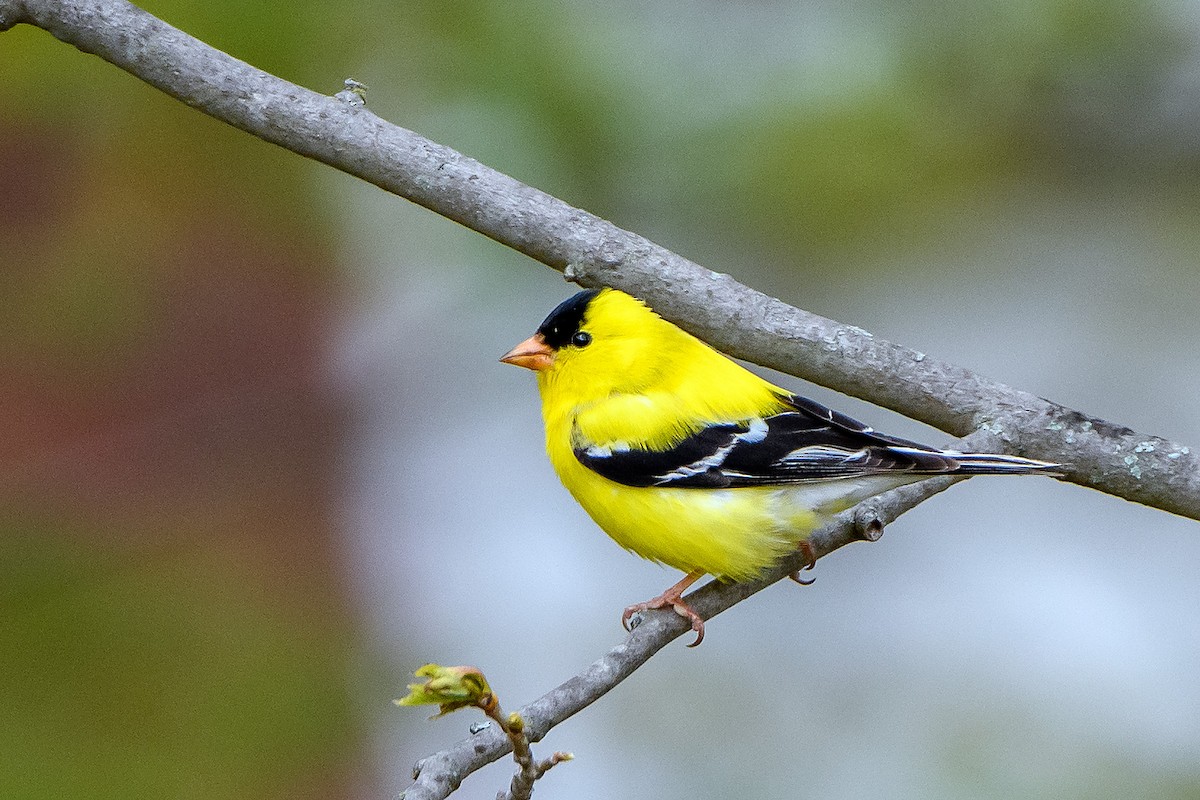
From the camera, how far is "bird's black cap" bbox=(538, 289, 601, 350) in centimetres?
244

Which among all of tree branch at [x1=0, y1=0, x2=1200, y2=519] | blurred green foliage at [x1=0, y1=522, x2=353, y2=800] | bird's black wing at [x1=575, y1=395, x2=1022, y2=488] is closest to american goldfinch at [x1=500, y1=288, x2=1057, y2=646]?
bird's black wing at [x1=575, y1=395, x2=1022, y2=488]

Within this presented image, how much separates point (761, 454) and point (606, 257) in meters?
0.47

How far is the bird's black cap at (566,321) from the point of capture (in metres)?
2.44

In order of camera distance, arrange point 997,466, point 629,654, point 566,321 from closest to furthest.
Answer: point 629,654
point 997,466
point 566,321

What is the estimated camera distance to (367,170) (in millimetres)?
1992

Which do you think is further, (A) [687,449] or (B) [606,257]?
(A) [687,449]

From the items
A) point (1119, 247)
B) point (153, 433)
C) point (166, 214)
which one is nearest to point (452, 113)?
point (166, 214)

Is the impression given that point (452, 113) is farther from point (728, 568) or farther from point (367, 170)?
point (728, 568)

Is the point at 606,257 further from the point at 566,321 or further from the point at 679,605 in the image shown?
the point at 679,605

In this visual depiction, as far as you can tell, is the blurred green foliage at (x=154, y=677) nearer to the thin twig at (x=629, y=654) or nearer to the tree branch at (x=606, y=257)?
the thin twig at (x=629, y=654)

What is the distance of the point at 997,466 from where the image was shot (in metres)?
1.88

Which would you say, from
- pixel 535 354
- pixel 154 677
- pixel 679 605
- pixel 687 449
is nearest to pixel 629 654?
pixel 679 605

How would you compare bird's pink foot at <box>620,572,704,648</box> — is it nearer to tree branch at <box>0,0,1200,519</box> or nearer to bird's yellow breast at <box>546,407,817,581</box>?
bird's yellow breast at <box>546,407,817,581</box>

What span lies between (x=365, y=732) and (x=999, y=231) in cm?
259
